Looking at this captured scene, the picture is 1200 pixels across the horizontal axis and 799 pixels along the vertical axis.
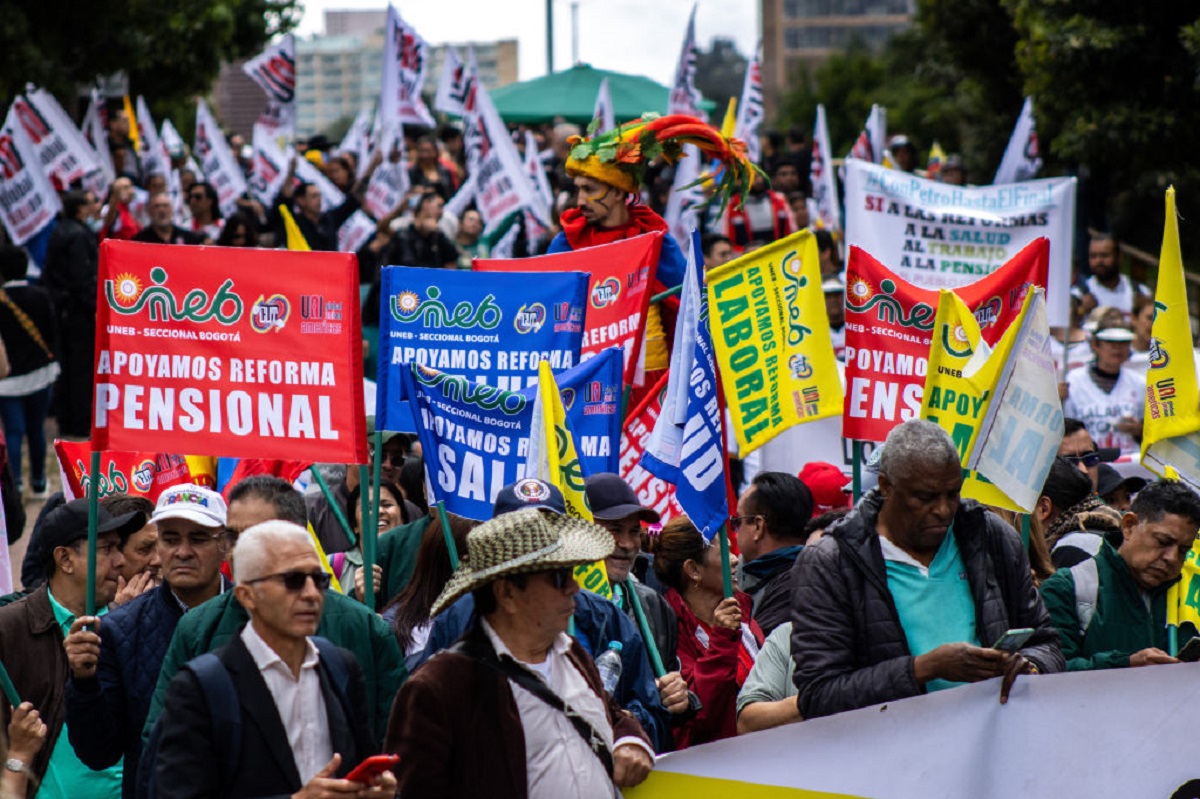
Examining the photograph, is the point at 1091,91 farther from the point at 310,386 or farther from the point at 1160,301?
the point at 310,386

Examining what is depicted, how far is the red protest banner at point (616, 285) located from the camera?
25.1ft

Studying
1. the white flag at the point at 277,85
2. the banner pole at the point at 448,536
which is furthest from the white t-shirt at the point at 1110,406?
the white flag at the point at 277,85

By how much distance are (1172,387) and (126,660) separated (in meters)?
3.87

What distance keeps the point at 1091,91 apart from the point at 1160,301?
35.7 ft

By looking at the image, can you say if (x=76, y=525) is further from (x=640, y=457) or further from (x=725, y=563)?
(x=640, y=457)

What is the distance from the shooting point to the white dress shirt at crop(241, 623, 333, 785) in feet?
14.3

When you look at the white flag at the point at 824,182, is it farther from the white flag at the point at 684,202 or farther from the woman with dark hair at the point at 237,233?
the woman with dark hair at the point at 237,233

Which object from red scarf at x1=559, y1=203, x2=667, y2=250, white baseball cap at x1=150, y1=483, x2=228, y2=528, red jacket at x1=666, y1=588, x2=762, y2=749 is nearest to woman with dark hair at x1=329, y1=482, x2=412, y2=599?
white baseball cap at x1=150, y1=483, x2=228, y2=528

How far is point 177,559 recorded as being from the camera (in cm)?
582

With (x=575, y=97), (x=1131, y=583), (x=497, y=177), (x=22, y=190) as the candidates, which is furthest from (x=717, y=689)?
(x=575, y=97)

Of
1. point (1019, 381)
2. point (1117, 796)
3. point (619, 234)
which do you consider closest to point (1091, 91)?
point (619, 234)

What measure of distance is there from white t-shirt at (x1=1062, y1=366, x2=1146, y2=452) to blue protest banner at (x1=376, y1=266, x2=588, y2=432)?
5027 mm

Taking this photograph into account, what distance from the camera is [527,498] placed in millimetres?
4805

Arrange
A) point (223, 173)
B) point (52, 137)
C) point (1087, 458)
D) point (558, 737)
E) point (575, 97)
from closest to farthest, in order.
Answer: point (558, 737) → point (1087, 458) → point (52, 137) → point (223, 173) → point (575, 97)
